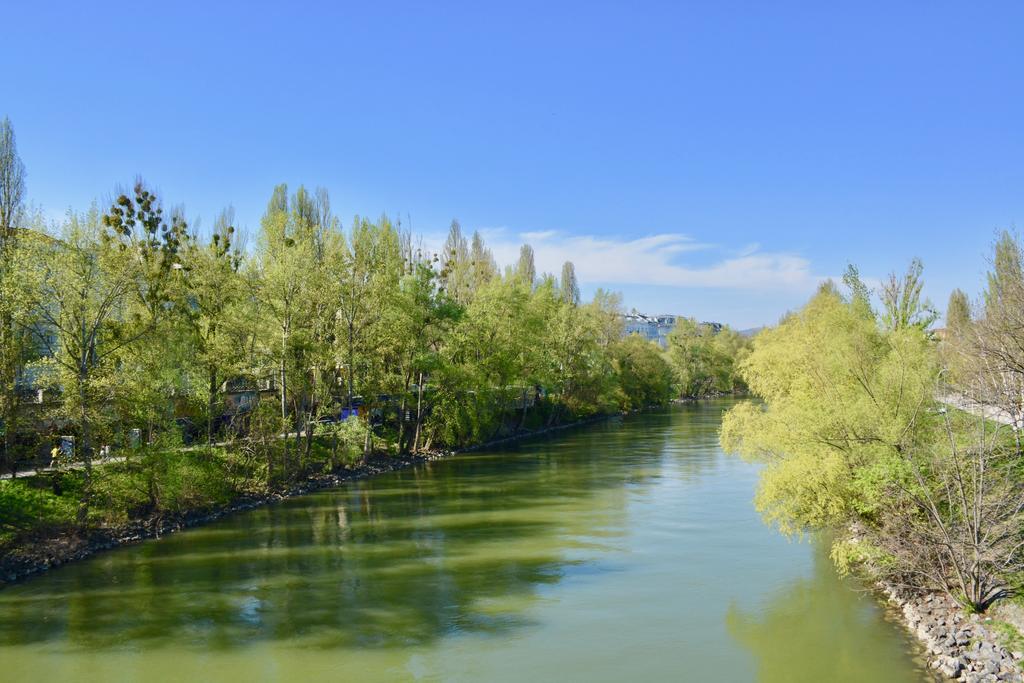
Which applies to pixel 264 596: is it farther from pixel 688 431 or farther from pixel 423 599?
pixel 688 431

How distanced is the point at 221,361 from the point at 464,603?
18149mm

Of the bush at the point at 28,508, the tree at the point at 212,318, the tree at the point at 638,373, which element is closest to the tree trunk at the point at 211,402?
the tree at the point at 212,318

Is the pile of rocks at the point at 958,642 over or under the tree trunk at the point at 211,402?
under

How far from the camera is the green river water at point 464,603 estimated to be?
13961mm

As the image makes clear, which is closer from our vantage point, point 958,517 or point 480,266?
point 958,517

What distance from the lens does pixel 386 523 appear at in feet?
85.9

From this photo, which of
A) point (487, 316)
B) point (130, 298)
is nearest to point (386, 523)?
point (130, 298)

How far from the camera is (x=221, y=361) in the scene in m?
30.8

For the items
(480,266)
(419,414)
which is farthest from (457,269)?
(419,414)

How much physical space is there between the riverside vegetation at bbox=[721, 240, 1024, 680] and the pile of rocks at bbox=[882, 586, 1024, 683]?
0.11 feet

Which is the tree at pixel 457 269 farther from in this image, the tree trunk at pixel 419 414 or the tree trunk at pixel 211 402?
the tree trunk at pixel 211 402

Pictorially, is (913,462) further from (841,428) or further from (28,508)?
(28,508)

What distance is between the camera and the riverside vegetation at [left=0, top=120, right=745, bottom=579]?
22.8 m

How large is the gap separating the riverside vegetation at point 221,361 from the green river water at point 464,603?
2760mm
